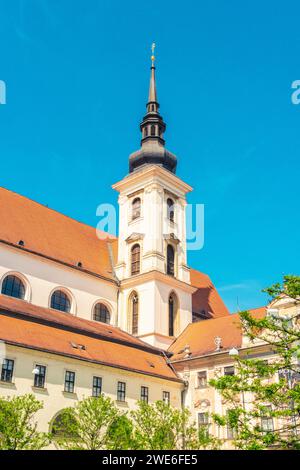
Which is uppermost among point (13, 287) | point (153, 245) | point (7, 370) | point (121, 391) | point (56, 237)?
point (153, 245)

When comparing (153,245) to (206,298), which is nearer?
(153,245)

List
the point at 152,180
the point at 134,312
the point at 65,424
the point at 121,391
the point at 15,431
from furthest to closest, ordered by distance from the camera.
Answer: the point at 152,180, the point at 134,312, the point at 121,391, the point at 65,424, the point at 15,431

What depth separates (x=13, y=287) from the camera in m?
38.6

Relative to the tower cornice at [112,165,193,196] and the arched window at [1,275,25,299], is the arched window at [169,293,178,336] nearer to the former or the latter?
the tower cornice at [112,165,193,196]

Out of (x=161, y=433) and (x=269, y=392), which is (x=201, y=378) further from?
(x=269, y=392)

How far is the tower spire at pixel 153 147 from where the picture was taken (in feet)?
169

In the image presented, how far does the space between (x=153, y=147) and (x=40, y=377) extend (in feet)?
92.2

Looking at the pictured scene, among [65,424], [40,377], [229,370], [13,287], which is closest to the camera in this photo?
[65,424]

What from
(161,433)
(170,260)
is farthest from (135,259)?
(161,433)

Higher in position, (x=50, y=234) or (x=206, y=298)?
(x=50, y=234)

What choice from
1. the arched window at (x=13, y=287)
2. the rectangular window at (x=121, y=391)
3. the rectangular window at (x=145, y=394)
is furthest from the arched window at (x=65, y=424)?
the arched window at (x=13, y=287)

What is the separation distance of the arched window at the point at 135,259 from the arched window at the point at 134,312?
2309mm

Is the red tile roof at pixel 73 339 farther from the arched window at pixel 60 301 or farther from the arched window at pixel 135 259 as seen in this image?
the arched window at pixel 135 259

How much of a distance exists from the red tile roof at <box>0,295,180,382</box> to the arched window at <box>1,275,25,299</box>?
109cm
